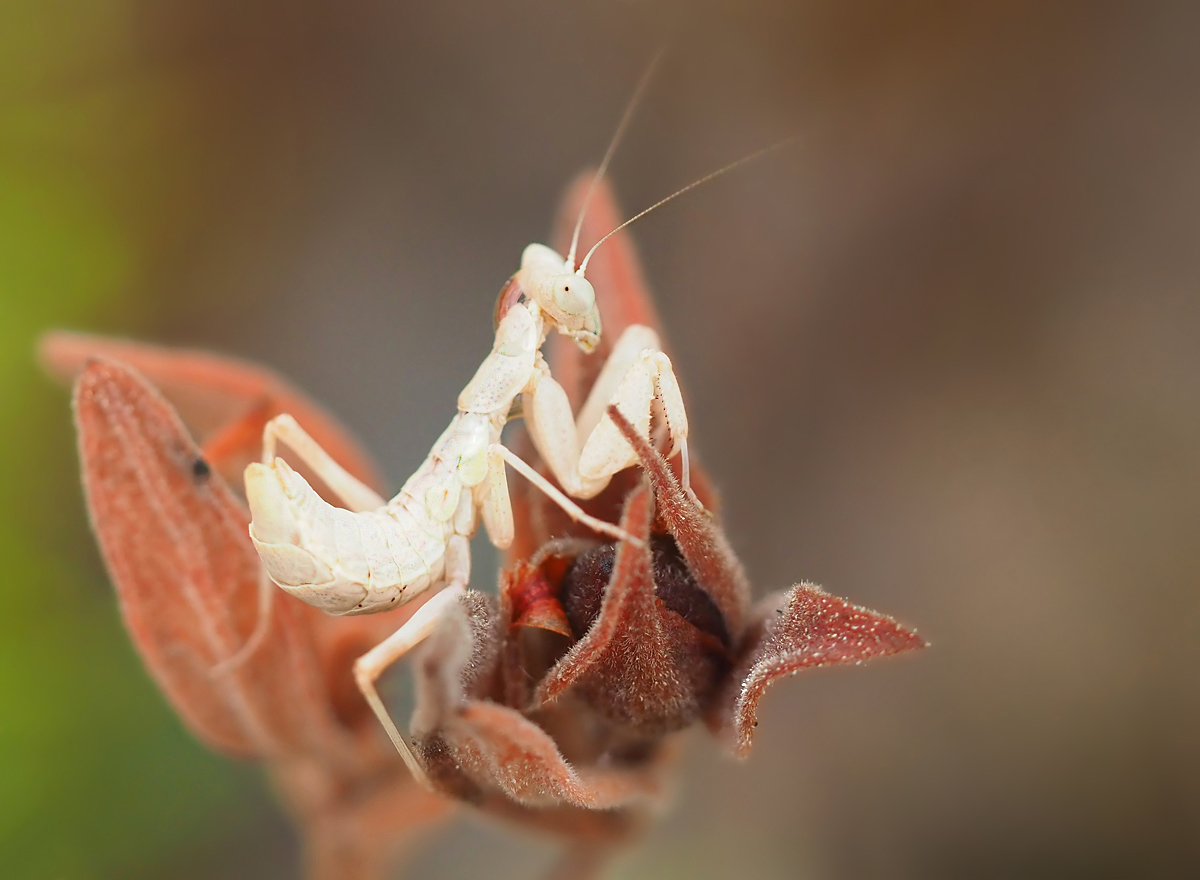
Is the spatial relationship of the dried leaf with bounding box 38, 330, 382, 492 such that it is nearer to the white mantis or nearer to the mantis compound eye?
the white mantis

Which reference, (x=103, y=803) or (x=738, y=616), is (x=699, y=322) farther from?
(x=103, y=803)

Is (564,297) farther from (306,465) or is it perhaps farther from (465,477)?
(306,465)

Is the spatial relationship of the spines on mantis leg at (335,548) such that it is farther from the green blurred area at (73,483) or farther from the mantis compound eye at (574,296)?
the green blurred area at (73,483)

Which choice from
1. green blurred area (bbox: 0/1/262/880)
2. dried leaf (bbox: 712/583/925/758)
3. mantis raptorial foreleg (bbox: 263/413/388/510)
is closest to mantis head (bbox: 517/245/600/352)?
mantis raptorial foreleg (bbox: 263/413/388/510)

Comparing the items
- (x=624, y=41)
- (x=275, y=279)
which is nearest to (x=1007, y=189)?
(x=624, y=41)

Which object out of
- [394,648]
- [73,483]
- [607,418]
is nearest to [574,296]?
[607,418]
